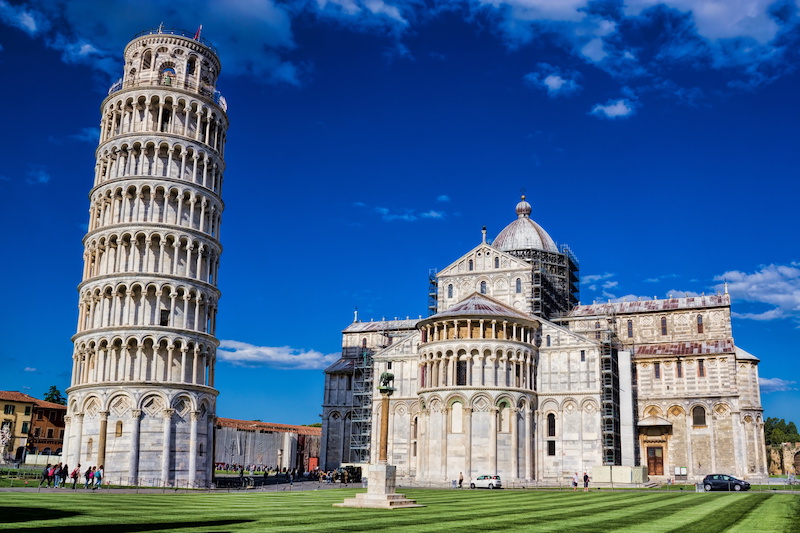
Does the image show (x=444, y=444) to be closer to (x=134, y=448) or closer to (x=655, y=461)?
(x=655, y=461)

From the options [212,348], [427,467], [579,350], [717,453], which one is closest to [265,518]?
[212,348]

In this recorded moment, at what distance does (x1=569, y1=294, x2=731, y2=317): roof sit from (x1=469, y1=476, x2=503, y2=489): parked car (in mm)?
27851

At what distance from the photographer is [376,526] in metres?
22.2

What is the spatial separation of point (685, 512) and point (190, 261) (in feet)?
128

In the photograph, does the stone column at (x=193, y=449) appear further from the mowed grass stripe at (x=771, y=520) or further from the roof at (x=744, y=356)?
the roof at (x=744, y=356)

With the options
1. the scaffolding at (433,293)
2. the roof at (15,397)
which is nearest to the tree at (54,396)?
the roof at (15,397)

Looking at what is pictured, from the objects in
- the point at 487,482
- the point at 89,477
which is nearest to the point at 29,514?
the point at 89,477

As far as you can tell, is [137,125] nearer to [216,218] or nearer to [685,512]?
[216,218]

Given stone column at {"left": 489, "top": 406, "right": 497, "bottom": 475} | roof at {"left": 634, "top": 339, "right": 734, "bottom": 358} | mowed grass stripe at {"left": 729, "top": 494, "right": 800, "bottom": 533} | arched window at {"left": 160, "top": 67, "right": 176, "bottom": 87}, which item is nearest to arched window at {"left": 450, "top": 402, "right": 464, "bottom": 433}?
stone column at {"left": 489, "top": 406, "right": 497, "bottom": 475}

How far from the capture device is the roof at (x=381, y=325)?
9250 centimetres

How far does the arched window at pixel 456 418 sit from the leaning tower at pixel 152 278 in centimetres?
2054

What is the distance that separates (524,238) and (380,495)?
59.5 metres

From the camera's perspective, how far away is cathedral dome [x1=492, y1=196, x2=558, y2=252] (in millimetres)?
→ 88375

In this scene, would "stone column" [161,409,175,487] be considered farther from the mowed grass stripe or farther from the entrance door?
the entrance door
